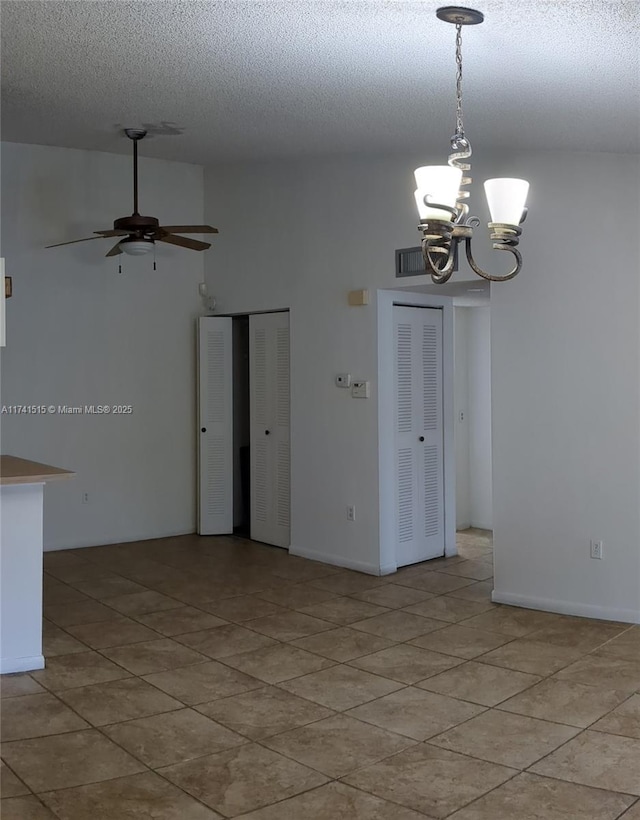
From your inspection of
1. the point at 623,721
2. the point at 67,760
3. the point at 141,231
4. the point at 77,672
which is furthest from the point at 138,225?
the point at 623,721

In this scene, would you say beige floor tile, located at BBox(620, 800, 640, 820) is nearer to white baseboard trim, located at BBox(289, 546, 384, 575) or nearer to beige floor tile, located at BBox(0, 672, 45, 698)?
beige floor tile, located at BBox(0, 672, 45, 698)

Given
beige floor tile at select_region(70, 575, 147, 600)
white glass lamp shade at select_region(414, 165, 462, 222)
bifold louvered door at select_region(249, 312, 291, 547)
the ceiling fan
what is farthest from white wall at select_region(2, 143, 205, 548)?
white glass lamp shade at select_region(414, 165, 462, 222)

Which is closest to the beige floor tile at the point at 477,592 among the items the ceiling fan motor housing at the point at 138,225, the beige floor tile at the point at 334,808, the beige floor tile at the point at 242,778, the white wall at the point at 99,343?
the beige floor tile at the point at 242,778

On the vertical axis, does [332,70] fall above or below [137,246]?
above

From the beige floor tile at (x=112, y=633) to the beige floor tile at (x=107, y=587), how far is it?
61cm

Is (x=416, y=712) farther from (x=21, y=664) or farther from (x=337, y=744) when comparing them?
(x=21, y=664)

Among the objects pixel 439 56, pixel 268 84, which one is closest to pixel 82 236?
pixel 268 84

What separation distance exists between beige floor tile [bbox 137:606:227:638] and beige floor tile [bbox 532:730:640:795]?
7.45ft

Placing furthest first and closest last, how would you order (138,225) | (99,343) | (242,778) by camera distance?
(99,343), (138,225), (242,778)

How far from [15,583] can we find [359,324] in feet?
10.2

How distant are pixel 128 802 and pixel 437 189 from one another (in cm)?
235

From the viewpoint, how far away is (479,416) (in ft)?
25.1

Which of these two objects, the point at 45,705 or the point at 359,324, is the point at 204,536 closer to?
the point at 359,324

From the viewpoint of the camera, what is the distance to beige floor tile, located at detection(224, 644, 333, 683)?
3924 millimetres
